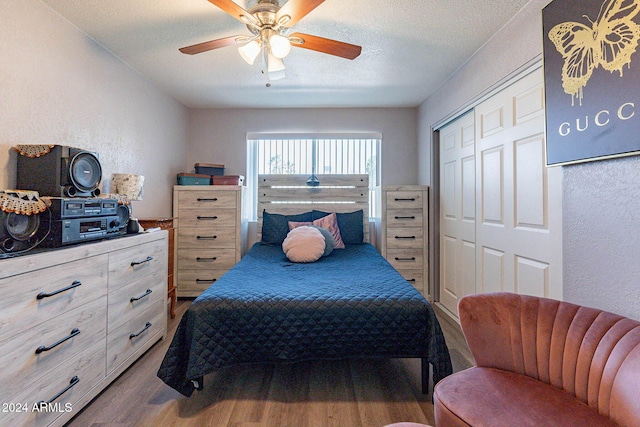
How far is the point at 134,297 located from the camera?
190 cm

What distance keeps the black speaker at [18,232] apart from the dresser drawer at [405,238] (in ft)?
9.58

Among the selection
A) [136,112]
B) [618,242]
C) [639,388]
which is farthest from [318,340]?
[136,112]

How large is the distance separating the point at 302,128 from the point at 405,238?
1.89 meters

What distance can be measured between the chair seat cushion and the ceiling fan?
1.79 meters

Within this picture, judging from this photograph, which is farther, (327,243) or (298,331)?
(327,243)

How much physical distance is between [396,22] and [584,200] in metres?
1.54

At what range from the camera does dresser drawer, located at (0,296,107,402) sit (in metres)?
1.12

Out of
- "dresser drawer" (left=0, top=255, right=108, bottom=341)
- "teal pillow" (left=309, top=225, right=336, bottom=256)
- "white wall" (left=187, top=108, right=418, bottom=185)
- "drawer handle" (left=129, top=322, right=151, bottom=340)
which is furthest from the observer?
"white wall" (left=187, top=108, right=418, bottom=185)

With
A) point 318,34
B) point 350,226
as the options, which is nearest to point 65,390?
point 318,34

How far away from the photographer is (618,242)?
1270mm

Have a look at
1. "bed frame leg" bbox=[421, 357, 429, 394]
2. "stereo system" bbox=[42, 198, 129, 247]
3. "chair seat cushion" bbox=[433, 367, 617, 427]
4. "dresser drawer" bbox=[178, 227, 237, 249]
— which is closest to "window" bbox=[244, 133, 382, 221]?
"dresser drawer" bbox=[178, 227, 237, 249]

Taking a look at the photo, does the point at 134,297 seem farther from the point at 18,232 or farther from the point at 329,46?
the point at 329,46

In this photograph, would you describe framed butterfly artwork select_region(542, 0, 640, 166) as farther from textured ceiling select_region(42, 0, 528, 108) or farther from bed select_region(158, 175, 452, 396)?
bed select_region(158, 175, 452, 396)

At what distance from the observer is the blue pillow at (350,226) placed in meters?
3.38
